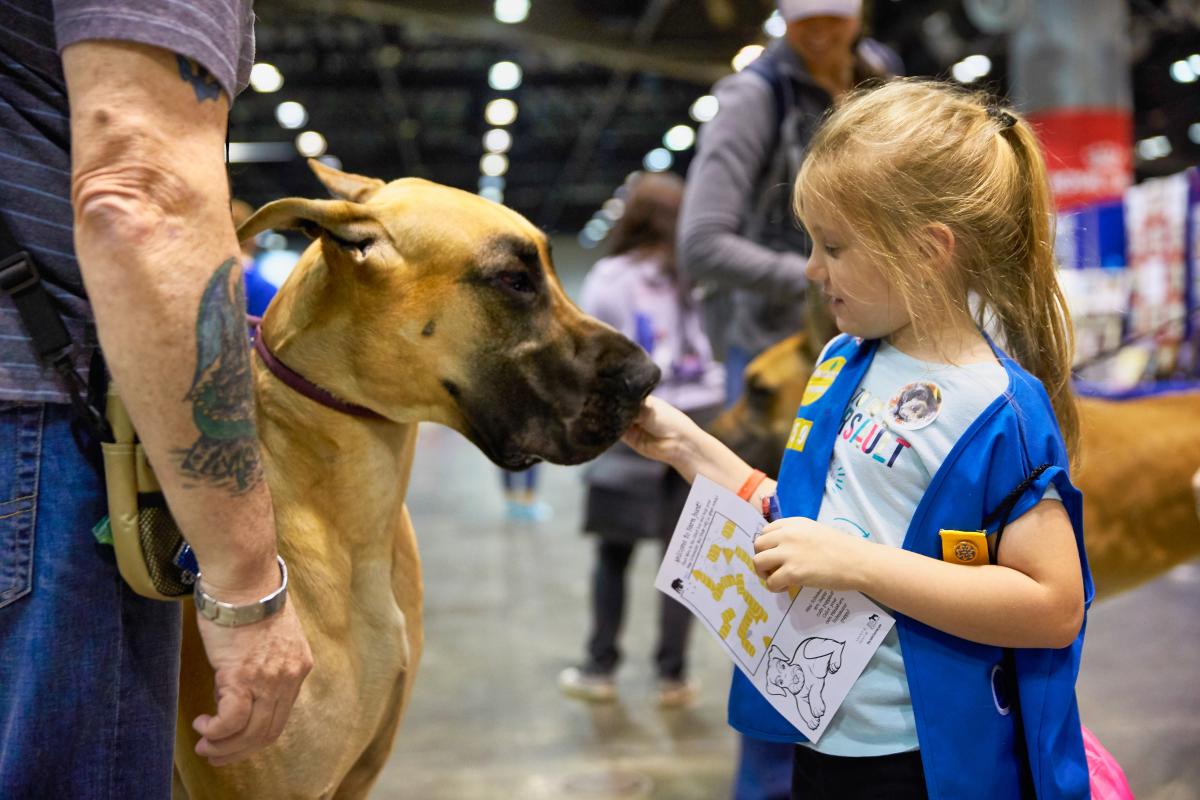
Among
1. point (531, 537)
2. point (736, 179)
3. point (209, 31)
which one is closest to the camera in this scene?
point (209, 31)

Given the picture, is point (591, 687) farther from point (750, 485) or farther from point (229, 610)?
point (229, 610)

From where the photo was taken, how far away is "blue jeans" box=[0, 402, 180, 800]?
3.59ft

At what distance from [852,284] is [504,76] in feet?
52.8

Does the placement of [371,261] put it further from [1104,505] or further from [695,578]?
[1104,505]

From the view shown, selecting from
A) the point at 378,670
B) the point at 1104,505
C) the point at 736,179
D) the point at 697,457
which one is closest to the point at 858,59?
the point at 736,179

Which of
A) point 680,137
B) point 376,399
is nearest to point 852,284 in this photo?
point 376,399

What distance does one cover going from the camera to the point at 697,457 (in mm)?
1584

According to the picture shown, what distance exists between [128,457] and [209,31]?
45 cm

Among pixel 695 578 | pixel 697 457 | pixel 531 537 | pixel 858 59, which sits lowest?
pixel 531 537

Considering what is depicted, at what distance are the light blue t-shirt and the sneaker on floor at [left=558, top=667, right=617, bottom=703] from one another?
298cm

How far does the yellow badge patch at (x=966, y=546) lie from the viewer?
4.03ft

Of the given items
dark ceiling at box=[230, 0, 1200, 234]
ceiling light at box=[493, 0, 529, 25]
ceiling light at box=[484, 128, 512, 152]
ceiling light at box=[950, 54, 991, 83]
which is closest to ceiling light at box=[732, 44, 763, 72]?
dark ceiling at box=[230, 0, 1200, 234]

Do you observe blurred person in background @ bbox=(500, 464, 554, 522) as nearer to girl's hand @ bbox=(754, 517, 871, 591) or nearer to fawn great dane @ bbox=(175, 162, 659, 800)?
fawn great dane @ bbox=(175, 162, 659, 800)

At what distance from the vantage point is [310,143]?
21.2 metres
